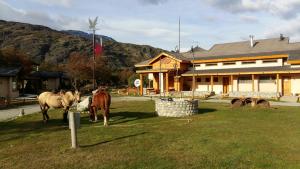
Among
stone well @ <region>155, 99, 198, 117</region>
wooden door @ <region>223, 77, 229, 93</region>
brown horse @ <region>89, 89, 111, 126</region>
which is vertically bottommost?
stone well @ <region>155, 99, 198, 117</region>

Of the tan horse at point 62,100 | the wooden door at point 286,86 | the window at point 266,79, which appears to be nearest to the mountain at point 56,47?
the window at point 266,79

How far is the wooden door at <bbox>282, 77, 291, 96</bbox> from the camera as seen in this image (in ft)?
129

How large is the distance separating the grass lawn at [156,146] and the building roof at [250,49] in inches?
1217

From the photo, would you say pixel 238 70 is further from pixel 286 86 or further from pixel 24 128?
pixel 24 128

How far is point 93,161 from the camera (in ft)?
28.0

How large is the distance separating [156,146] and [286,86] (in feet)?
110

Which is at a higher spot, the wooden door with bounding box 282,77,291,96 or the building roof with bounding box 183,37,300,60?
the building roof with bounding box 183,37,300,60

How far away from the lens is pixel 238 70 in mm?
42344

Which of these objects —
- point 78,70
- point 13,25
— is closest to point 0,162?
point 78,70

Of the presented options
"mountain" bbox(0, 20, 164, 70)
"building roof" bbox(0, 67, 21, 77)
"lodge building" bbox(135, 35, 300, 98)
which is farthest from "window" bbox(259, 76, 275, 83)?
"mountain" bbox(0, 20, 164, 70)

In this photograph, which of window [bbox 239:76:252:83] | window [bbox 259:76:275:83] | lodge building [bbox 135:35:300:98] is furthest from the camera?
window [bbox 239:76:252:83]

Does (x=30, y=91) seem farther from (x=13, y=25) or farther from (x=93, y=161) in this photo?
(x=13, y=25)

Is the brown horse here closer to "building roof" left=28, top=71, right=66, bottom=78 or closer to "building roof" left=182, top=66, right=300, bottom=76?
"building roof" left=182, top=66, right=300, bottom=76

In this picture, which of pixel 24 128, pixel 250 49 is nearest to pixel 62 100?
pixel 24 128
